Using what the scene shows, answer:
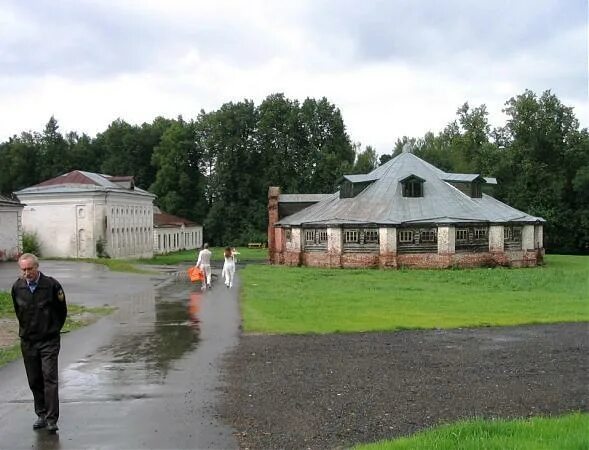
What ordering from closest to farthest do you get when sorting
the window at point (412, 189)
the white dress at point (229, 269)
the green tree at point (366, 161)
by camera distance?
A: 1. the white dress at point (229, 269)
2. the window at point (412, 189)
3. the green tree at point (366, 161)

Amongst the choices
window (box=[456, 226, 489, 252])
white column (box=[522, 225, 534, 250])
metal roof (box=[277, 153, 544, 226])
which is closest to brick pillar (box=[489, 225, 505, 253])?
window (box=[456, 226, 489, 252])

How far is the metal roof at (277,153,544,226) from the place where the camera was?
3909 centimetres

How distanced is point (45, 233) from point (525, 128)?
1813 inches

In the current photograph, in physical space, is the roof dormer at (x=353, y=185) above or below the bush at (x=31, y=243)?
above

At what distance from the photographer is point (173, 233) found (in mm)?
74188

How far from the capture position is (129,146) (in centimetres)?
8656

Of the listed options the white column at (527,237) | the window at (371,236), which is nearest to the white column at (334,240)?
the window at (371,236)

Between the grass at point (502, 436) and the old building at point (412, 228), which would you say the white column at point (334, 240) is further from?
the grass at point (502, 436)

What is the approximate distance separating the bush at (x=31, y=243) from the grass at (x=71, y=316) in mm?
30612

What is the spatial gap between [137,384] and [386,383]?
11.7 ft

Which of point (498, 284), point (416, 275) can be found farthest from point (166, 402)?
point (416, 275)

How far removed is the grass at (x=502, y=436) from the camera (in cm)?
588

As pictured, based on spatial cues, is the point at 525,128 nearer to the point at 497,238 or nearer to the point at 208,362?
the point at 497,238

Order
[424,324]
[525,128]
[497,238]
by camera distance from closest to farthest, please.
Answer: [424,324]
[497,238]
[525,128]
